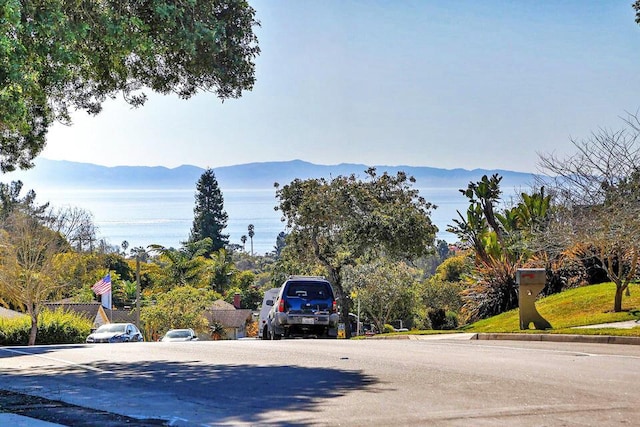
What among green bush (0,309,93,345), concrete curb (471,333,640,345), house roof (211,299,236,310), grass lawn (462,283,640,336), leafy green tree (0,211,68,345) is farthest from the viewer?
house roof (211,299,236,310)

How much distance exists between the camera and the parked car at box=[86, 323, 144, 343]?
38.2m

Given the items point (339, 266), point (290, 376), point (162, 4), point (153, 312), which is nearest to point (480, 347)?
point (290, 376)

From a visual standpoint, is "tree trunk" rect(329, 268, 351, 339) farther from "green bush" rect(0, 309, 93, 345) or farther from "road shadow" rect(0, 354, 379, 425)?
"road shadow" rect(0, 354, 379, 425)

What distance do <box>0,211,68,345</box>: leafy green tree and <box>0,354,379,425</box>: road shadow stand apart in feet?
124

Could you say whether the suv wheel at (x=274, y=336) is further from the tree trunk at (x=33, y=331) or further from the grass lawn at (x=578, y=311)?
the tree trunk at (x=33, y=331)

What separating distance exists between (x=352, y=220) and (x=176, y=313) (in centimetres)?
2734

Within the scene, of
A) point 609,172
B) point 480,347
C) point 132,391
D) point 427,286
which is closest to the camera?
point 132,391

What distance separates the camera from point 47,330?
156ft

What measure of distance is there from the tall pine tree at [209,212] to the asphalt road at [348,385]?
114937mm

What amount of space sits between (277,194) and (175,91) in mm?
33662

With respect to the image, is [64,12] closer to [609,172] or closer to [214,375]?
[214,375]

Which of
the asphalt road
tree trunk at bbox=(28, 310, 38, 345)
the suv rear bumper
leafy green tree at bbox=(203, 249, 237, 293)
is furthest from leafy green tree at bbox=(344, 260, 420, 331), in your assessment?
the asphalt road

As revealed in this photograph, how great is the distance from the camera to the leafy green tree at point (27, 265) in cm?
5159

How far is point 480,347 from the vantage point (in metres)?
18.7
